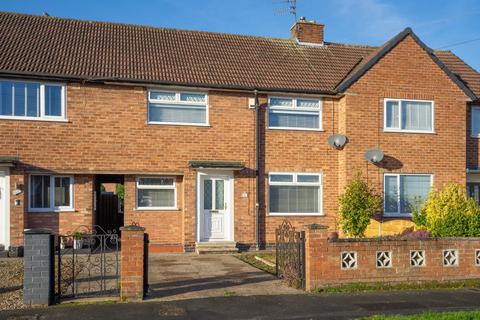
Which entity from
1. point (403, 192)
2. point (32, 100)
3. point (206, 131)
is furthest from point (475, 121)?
point (32, 100)

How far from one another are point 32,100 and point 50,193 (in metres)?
2.75

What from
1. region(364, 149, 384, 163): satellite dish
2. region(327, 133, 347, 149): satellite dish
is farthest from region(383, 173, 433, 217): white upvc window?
region(327, 133, 347, 149): satellite dish

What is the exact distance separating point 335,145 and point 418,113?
3118 mm

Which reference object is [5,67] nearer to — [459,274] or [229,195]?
[229,195]

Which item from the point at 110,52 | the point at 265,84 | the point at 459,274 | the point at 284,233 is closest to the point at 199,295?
the point at 284,233

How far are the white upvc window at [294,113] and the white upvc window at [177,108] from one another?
2240 mm

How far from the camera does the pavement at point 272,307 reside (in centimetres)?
858

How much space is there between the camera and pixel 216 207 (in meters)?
17.0

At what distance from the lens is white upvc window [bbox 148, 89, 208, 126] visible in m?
16.6

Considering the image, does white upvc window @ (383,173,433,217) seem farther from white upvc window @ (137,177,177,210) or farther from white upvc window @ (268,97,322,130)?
white upvc window @ (137,177,177,210)

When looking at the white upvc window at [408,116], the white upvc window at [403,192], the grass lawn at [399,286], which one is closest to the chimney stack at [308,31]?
the white upvc window at [408,116]

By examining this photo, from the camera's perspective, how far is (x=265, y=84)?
683 inches

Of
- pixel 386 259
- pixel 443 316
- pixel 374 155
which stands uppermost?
pixel 374 155

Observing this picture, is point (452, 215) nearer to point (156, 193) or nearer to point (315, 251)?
point (315, 251)
